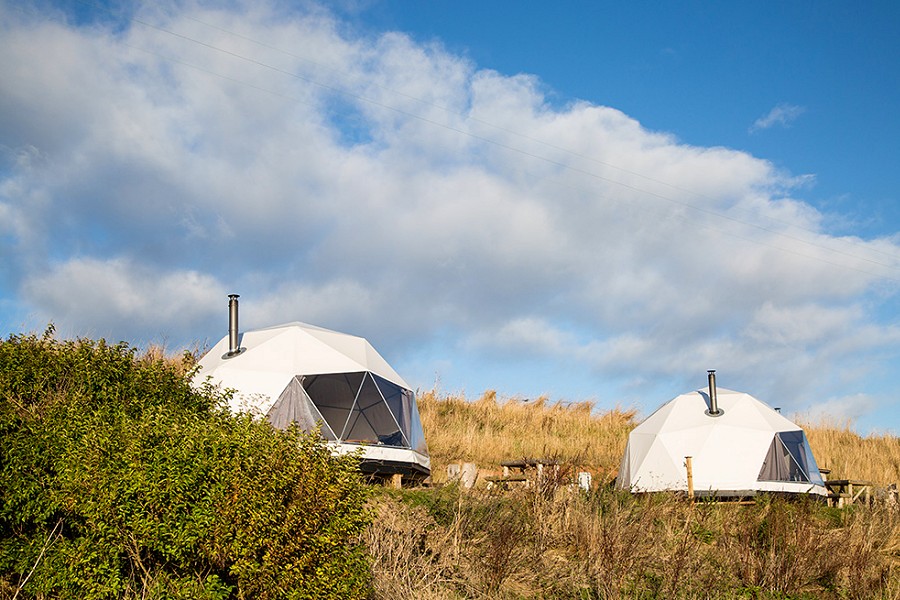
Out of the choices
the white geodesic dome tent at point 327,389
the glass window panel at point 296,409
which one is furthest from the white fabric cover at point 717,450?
the glass window panel at point 296,409

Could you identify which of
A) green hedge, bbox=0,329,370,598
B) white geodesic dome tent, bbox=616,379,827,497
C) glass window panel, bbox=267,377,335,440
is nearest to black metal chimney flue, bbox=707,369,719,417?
white geodesic dome tent, bbox=616,379,827,497

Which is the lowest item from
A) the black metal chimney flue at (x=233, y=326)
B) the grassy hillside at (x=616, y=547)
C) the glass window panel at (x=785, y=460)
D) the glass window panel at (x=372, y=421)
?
the grassy hillside at (x=616, y=547)

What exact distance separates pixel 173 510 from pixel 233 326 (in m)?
11.9

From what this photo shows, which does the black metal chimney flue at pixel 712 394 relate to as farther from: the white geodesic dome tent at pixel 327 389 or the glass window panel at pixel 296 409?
the glass window panel at pixel 296 409

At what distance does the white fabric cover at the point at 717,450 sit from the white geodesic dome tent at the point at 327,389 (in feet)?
16.0

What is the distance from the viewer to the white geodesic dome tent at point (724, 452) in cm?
1845

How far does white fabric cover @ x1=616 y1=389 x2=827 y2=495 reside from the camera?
18.5 metres

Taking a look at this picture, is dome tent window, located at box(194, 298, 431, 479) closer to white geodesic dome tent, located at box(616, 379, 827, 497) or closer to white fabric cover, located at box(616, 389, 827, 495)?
white geodesic dome tent, located at box(616, 379, 827, 497)

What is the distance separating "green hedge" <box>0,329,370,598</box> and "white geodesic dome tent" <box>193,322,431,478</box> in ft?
27.1

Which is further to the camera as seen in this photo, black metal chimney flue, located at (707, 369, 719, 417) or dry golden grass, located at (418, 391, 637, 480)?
dry golden grass, located at (418, 391, 637, 480)

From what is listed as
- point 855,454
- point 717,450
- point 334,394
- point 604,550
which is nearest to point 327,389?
point 334,394

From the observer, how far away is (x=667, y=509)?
13180 millimetres

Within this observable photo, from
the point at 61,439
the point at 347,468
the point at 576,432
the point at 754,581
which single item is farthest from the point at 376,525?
the point at 576,432

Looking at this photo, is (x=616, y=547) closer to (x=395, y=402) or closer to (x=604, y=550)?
(x=604, y=550)
